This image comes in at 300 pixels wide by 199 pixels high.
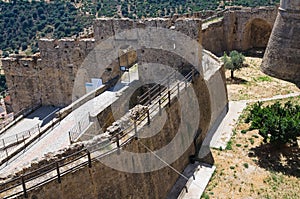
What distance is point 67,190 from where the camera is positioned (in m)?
8.03

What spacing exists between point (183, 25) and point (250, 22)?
51.3 feet

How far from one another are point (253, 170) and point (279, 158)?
1.38 metres

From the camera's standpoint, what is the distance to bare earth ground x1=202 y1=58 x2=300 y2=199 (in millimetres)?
11578

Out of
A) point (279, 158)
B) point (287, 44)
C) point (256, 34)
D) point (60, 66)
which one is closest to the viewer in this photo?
point (279, 158)

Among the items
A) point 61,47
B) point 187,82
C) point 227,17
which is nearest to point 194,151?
point 187,82

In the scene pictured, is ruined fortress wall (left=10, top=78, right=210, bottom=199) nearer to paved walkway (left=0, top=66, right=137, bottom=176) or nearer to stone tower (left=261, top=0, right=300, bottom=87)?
paved walkway (left=0, top=66, right=137, bottom=176)

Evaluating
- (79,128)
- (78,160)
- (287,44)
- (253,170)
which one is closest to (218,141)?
(253,170)

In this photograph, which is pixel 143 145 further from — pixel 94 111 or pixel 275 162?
pixel 275 162

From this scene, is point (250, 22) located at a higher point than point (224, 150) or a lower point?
higher

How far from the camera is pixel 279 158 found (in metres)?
13.4

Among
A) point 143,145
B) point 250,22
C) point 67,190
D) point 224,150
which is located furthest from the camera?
point 250,22

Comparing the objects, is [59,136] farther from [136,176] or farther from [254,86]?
[254,86]

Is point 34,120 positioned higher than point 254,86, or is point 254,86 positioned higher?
point 254,86

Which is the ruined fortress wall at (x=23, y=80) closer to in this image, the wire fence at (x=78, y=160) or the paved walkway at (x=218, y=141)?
the wire fence at (x=78, y=160)
